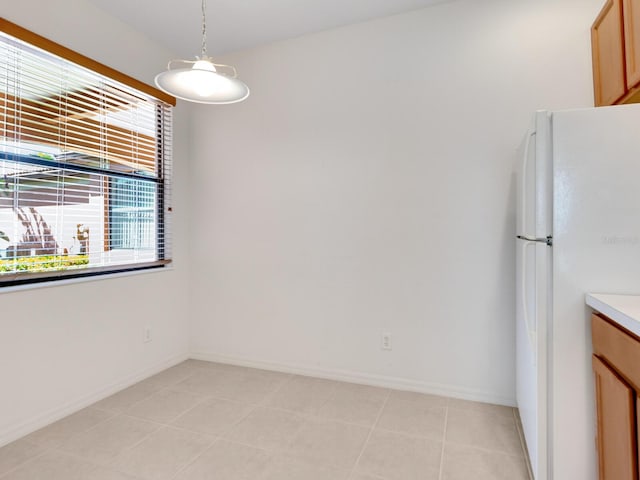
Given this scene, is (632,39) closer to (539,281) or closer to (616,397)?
(539,281)

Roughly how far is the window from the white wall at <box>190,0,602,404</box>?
452 millimetres

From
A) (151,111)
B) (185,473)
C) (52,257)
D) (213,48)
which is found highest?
(213,48)

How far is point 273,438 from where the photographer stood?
79.7 inches

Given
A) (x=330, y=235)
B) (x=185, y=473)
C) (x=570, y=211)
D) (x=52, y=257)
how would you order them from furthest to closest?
(x=330, y=235) < (x=52, y=257) < (x=185, y=473) < (x=570, y=211)

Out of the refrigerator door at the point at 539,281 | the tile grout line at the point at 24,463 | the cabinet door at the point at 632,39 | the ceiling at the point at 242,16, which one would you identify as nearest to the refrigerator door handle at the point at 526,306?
the refrigerator door at the point at 539,281

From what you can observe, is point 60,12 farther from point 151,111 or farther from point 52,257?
point 52,257

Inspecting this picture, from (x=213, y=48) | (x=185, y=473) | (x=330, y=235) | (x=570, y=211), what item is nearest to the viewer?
(x=570, y=211)

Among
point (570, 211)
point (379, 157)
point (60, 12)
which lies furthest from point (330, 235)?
point (60, 12)

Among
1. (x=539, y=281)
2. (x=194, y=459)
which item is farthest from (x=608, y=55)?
(x=194, y=459)

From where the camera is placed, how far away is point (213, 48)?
10.1 feet

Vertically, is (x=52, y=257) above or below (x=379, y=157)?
below

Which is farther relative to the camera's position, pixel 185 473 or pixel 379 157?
pixel 379 157

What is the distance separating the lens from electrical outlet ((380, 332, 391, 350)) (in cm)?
267

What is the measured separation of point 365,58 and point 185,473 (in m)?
2.92
